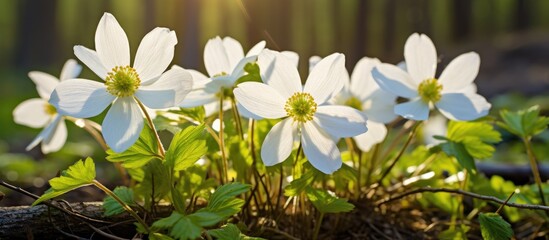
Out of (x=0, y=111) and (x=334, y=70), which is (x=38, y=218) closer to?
(x=334, y=70)

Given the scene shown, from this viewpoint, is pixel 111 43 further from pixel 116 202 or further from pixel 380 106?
pixel 380 106

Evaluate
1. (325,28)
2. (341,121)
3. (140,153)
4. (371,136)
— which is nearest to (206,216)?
(140,153)

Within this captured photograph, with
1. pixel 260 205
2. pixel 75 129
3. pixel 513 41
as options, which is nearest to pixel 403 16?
pixel 513 41

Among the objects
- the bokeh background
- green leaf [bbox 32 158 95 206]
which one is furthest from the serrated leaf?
the bokeh background

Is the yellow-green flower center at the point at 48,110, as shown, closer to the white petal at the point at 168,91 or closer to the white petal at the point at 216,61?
the white petal at the point at 216,61

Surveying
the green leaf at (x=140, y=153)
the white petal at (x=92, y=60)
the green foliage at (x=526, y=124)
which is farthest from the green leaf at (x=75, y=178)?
the green foliage at (x=526, y=124)

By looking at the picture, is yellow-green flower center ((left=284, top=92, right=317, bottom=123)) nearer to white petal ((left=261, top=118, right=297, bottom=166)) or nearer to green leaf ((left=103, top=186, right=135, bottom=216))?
white petal ((left=261, top=118, right=297, bottom=166))
